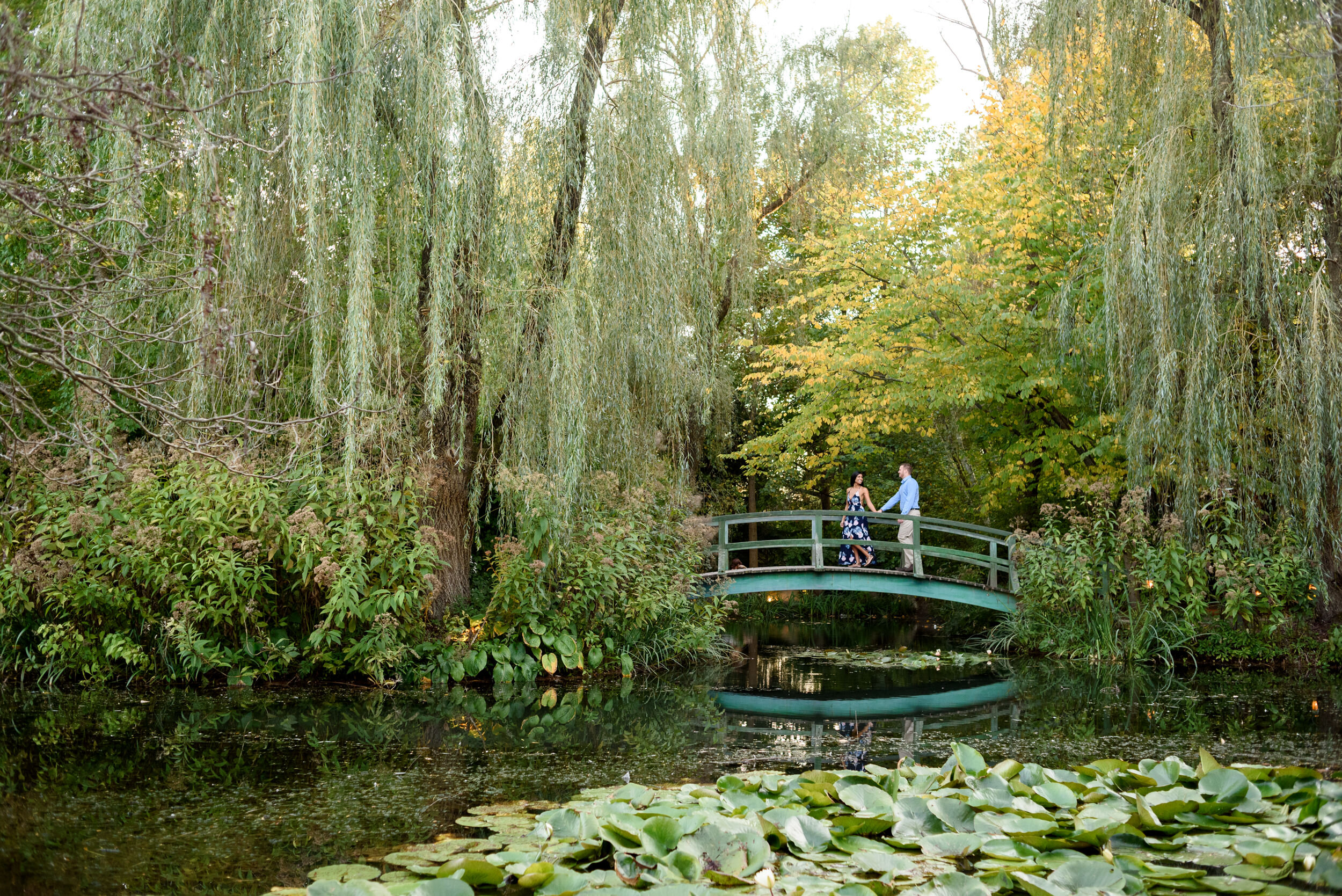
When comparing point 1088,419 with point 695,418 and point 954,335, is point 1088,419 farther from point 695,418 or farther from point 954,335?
point 695,418

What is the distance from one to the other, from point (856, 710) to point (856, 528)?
5143mm

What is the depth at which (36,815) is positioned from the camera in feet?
13.8

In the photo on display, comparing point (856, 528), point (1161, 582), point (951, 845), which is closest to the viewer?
point (951, 845)

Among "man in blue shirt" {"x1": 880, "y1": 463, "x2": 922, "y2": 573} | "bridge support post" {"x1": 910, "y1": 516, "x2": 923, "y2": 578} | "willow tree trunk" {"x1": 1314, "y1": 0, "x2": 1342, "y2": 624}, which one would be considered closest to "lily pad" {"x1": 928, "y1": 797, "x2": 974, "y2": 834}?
"willow tree trunk" {"x1": 1314, "y1": 0, "x2": 1342, "y2": 624}

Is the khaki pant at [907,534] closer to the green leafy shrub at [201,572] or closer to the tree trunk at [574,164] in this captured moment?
the tree trunk at [574,164]

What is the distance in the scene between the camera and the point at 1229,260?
335 inches

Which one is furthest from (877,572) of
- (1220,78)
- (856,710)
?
(1220,78)

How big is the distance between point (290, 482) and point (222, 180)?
7.41ft

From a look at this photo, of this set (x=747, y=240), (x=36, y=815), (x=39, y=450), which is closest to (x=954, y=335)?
(x=747, y=240)

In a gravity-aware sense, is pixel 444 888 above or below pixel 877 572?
below

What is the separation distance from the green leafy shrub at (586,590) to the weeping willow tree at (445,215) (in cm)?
39

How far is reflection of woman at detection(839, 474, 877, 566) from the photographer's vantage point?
12.5m

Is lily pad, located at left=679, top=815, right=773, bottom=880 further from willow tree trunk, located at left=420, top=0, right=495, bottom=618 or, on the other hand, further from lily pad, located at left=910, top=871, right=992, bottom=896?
willow tree trunk, located at left=420, top=0, right=495, bottom=618

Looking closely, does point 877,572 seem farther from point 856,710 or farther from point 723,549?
point 856,710
